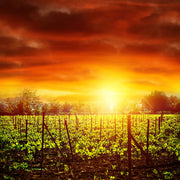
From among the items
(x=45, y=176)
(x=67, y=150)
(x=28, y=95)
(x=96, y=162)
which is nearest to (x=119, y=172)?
(x=96, y=162)

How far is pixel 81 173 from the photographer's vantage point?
9.48 metres

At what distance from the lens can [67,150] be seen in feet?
47.5

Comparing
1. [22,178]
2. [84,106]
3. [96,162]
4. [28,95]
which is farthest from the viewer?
[84,106]

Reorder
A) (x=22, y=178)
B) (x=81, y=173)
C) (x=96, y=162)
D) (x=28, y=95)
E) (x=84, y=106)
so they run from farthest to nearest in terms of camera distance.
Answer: (x=84, y=106) → (x=28, y=95) → (x=96, y=162) → (x=81, y=173) → (x=22, y=178)

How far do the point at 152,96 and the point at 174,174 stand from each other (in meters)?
103

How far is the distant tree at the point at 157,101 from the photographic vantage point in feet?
343

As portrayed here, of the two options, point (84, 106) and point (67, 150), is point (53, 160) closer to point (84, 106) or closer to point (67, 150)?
point (67, 150)

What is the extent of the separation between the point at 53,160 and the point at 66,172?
2.40 m

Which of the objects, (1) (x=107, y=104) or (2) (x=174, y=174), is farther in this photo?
(1) (x=107, y=104)

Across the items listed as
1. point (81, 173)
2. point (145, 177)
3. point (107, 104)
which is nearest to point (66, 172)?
point (81, 173)

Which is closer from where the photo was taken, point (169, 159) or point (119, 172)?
point (119, 172)

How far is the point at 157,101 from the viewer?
10619cm

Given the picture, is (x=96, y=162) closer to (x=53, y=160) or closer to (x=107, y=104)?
(x=53, y=160)

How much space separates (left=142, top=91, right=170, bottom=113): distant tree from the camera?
104m
